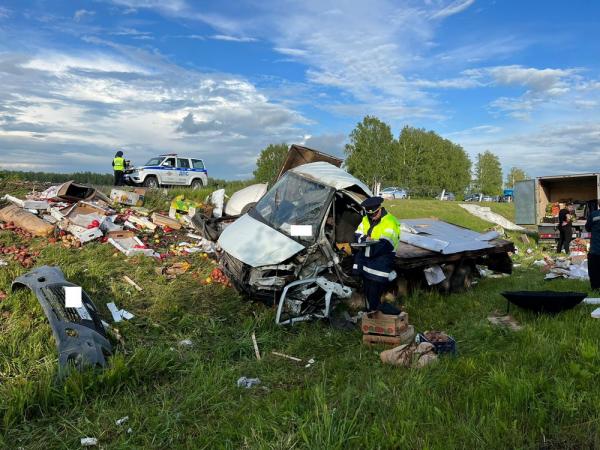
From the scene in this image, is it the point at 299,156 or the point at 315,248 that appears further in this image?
the point at 299,156

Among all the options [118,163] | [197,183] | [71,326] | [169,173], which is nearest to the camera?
[71,326]

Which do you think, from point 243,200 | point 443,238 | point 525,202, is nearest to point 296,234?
point 443,238

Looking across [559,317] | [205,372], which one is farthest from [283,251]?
[559,317]

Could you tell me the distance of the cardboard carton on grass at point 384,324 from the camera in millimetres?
5043

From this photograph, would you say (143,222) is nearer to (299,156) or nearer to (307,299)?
(299,156)

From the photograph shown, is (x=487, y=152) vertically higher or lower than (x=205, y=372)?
higher

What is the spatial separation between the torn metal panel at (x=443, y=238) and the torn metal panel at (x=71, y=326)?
16.2 feet

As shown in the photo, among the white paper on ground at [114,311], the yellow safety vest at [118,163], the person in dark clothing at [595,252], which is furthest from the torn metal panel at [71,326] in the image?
the yellow safety vest at [118,163]

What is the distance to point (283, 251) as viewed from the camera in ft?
19.7

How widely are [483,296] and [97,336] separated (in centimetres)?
577

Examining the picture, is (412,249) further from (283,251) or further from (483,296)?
(283,251)

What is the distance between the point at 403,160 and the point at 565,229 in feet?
142

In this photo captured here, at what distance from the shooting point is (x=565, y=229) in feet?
47.1

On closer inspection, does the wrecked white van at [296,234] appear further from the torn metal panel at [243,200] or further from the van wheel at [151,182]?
the van wheel at [151,182]
